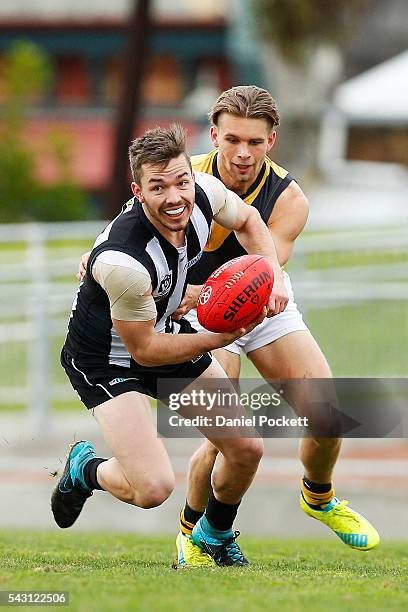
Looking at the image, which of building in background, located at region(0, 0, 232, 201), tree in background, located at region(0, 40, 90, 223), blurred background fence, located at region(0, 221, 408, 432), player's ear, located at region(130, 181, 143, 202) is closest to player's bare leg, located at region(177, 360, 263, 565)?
player's ear, located at region(130, 181, 143, 202)

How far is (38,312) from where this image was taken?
40.5 feet

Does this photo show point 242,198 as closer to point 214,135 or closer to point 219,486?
point 214,135

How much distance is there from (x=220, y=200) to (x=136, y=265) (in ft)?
2.16

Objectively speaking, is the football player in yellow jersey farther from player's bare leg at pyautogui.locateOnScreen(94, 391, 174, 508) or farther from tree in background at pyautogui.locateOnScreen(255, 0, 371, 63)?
tree in background at pyautogui.locateOnScreen(255, 0, 371, 63)

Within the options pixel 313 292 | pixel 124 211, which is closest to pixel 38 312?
pixel 313 292

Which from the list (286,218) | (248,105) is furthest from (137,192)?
(286,218)

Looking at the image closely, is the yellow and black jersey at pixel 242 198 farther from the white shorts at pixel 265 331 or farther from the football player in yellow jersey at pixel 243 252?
the white shorts at pixel 265 331

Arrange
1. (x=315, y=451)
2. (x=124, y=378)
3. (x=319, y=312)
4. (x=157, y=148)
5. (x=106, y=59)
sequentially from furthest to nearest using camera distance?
(x=106, y=59), (x=319, y=312), (x=315, y=451), (x=124, y=378), (x=157, y=148)

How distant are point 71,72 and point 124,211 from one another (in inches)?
1349

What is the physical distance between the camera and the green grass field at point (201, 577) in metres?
5.05

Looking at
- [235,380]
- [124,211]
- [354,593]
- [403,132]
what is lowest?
[354,593]

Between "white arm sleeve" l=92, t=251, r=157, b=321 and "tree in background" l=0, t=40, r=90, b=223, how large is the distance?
18936 mm

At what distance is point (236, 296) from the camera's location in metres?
5.89

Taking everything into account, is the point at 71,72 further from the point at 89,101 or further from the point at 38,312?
the point at 38,312
